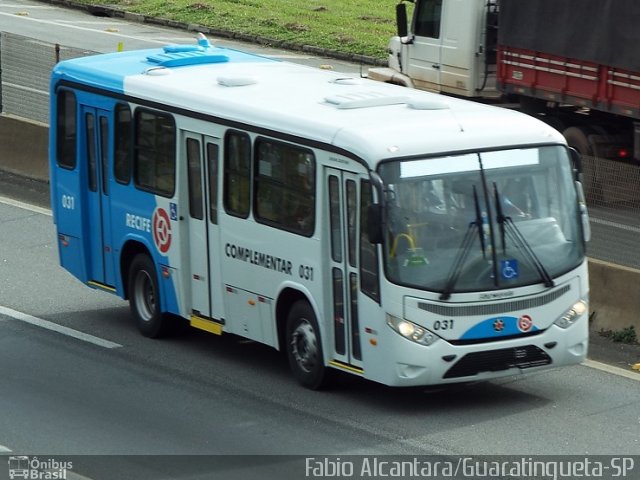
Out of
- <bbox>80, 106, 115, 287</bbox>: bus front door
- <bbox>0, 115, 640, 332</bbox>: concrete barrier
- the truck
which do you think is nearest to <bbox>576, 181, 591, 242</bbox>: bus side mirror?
<bbox>0, 115, 640, 332</bbox>: concrete barrier

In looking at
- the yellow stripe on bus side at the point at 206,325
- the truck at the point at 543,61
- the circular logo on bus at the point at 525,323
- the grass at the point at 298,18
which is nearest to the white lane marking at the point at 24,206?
the truck at the point at 543,61

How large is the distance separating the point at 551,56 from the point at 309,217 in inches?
428

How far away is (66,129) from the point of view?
52.1 feet

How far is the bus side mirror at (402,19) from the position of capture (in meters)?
23.9

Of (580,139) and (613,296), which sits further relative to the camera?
(580,139)

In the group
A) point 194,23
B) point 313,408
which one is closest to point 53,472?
point 313,408

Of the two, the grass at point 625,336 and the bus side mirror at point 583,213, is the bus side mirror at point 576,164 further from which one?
the grass at point 625,336

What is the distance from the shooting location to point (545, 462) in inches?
422

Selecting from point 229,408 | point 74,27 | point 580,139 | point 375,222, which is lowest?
point 74,27

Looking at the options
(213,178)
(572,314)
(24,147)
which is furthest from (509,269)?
(24,147)

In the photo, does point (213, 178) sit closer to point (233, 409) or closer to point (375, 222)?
point (233, 409)

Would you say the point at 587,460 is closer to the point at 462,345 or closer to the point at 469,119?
the point at 462,345

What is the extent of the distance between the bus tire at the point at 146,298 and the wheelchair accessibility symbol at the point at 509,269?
13.3 feet

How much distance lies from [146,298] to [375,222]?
4167mm
